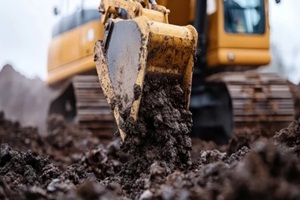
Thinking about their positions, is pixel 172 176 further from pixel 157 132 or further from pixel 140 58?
pixel 140 58

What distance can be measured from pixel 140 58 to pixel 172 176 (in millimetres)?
1247

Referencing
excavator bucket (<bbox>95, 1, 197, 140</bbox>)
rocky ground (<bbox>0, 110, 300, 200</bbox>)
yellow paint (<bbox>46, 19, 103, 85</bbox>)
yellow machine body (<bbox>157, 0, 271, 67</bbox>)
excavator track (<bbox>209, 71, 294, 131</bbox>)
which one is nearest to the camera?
rocky ground (<bbox>0, 110, 300, 200</bbox>)

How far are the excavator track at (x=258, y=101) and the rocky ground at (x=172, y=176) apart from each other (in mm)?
1666

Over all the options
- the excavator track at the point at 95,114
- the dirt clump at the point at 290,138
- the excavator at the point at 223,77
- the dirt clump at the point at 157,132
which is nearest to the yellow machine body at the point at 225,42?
the excavator at the point at 223,77

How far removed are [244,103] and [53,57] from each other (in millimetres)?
4012

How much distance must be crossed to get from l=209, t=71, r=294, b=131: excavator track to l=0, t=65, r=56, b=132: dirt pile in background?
585 cm

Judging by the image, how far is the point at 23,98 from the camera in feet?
55.2

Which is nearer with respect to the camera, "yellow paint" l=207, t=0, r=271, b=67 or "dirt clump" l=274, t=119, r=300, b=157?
"dirt clump" l=274, t=119, r=300, b=157

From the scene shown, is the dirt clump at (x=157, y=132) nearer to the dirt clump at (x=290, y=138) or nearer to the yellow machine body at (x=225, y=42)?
the dirt clump at (x=290, y=138)

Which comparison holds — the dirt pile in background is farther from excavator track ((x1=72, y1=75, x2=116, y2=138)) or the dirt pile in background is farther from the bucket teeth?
the bucket teeth

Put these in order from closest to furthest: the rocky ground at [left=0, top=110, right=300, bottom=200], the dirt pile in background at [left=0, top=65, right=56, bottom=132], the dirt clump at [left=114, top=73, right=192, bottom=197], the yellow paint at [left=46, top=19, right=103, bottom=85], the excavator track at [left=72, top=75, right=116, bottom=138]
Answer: the rocky ground at [left=0, top=110, right=300, bottom=200]
the dirt clump at [left=114, top=73, right=192, bottom=197]
the excavator track at [left=72, top=75, right=116, bottom=138]
the yellow paint at [left=46, top=19, right=103, bottom=85]
the dirt pile in background at [left=0, top=65, right=56, bottom=132]

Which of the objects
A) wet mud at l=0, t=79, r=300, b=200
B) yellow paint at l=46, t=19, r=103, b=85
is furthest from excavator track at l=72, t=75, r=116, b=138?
wet mud at l=0, t=79, r=300, b=200

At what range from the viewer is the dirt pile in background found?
588 inches

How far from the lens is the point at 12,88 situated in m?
17.9
